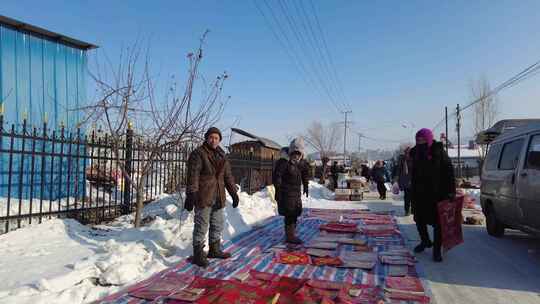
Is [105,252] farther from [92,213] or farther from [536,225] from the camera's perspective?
[536,225]

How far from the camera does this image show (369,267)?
4801mm

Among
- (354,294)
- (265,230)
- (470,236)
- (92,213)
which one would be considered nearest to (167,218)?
(92,213)

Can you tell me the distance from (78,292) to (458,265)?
181 inches

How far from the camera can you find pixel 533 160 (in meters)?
5.15

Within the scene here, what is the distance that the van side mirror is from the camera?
5027mm

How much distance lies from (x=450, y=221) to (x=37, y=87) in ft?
30.6

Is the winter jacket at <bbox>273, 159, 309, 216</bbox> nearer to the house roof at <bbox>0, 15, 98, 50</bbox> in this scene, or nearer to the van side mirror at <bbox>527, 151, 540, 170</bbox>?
the van side mirror at <bbox>527, 151, 540, 170</bbox>

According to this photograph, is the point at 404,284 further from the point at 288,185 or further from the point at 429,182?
the point at 288,185

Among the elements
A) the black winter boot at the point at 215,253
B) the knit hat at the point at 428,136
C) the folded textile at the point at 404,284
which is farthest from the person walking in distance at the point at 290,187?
the folded textile at the point at 404,284

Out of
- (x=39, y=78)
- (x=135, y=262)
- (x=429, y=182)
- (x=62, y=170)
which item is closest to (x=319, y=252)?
(x=429, y=182)

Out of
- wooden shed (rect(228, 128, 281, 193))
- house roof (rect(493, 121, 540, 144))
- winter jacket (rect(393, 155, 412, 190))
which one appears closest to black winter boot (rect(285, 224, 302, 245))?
house roof (rect(493, 121, 540, 144))

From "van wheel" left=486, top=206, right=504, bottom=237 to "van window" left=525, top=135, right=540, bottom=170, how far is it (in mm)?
1762

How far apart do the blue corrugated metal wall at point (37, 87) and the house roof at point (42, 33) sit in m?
0.09

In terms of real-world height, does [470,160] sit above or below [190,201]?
above
